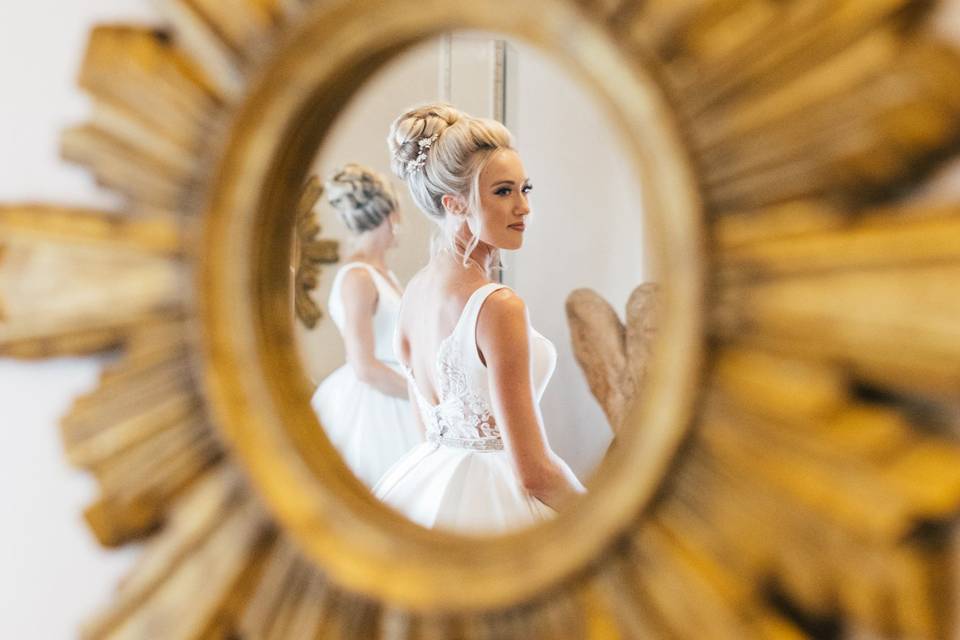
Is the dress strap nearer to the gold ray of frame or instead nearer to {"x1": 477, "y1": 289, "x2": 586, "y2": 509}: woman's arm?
{"x1": 477, "y1": 289, "x2": 586, "y2": 509}: woman's arm

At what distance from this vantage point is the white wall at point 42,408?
23.2 inches

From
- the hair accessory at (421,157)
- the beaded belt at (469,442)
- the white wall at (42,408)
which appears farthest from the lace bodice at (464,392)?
the white wall at (42,408)

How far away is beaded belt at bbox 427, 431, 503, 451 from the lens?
0.67m

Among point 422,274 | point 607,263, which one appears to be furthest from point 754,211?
point 422,274

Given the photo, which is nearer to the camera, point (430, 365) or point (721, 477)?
point (721, 477)

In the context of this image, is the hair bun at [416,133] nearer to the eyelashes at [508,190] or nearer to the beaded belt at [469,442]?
the eyelashes at [508,190]

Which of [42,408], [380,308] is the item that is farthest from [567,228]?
[42,408]

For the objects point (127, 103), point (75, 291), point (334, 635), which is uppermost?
point (127, 103)

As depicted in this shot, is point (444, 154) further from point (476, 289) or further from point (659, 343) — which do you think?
point (659, 343)

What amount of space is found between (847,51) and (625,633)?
269 mm

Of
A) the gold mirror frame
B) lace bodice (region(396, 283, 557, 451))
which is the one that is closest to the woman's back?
lace bodice (region(396, 283, 557, 451))

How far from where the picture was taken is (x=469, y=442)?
0.69 metres

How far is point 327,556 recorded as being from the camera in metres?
0.46

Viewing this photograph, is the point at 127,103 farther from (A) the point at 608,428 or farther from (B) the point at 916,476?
(B) the point at 916,476
